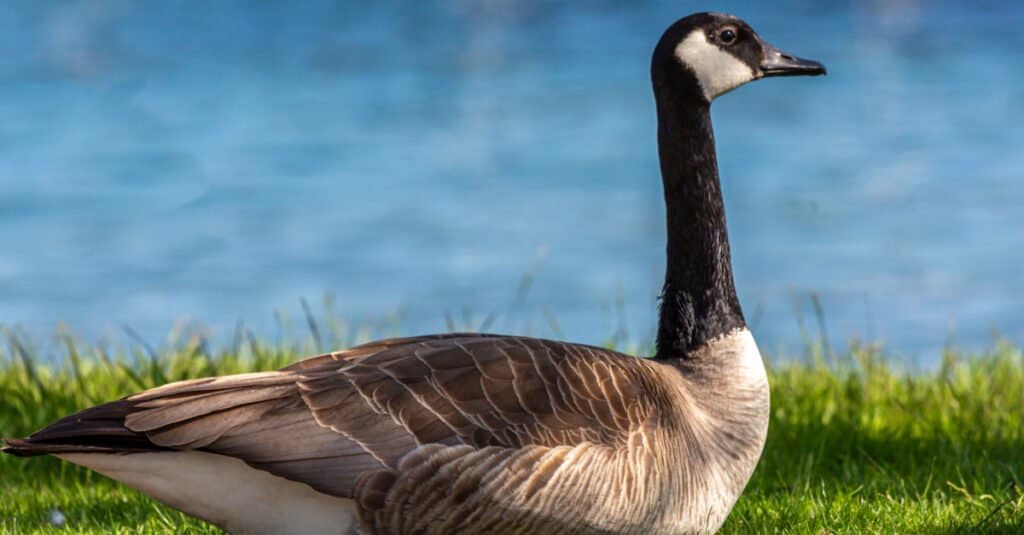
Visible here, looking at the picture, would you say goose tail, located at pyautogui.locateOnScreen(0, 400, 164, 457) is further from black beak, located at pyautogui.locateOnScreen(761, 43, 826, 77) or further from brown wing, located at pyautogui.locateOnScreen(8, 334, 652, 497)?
black beak, located at pyautogui.locateOnScreen(761, 43, 826, 77)

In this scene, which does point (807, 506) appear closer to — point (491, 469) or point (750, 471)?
point (750, 471)

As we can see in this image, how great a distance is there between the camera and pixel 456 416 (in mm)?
5172

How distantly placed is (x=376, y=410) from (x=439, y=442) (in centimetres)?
29

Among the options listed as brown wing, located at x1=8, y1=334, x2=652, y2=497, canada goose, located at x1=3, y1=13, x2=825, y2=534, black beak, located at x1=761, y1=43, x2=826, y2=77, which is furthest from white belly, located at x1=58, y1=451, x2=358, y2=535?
black beak, located at x1=761, y1=43, x2=826, y2=77

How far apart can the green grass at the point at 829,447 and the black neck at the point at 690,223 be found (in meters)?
1.01

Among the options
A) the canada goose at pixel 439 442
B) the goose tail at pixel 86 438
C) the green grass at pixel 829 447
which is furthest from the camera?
the green grass at pixel 829 447

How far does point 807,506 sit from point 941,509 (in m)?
0.63

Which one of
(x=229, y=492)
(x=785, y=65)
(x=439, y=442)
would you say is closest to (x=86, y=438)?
(x=229, y=492)

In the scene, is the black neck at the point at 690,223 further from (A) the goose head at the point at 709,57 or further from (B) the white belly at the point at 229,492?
(B) the white belly at the point at 229,492

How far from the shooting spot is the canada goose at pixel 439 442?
16.4ft

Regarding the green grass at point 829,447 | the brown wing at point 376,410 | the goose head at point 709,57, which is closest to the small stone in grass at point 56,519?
the green grass at point 829,447

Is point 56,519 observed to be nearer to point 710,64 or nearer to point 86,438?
point 86,438

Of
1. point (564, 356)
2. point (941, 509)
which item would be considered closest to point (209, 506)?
point (564, 356)

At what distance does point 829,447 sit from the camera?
7.73m
